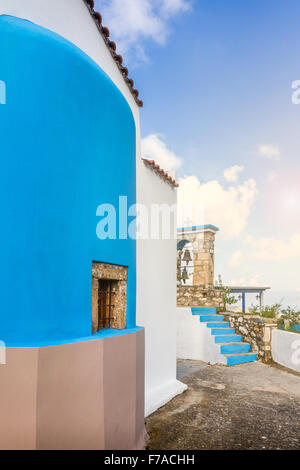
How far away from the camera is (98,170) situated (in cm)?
369

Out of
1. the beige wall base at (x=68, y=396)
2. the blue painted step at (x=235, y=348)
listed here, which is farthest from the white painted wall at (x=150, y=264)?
the blue painted step at (x=235, y=348)

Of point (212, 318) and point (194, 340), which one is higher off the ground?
point (212, 318)

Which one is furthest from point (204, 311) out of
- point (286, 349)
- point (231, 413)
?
point (231, 413)

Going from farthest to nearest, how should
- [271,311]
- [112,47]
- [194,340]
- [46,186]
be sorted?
[271,311]
[194,340]
[112,47]
[46,186]

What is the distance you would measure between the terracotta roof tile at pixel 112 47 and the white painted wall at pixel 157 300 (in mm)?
1270

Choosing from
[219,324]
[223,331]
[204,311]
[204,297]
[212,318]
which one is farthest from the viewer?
[204,297]

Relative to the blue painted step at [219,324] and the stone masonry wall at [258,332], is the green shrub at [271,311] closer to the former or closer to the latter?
the stone masonry wall at [258,332]

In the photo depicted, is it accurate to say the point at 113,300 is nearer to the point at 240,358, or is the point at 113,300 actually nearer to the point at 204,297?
the point at 240,358

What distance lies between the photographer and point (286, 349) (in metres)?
8.48

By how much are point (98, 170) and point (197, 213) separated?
9.15 m

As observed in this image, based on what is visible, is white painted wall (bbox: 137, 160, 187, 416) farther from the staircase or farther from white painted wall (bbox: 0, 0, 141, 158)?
the staircase

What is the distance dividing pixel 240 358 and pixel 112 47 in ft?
26.4

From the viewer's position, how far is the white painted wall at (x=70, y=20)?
353 cm

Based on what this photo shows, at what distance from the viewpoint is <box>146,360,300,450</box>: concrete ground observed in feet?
14.5
